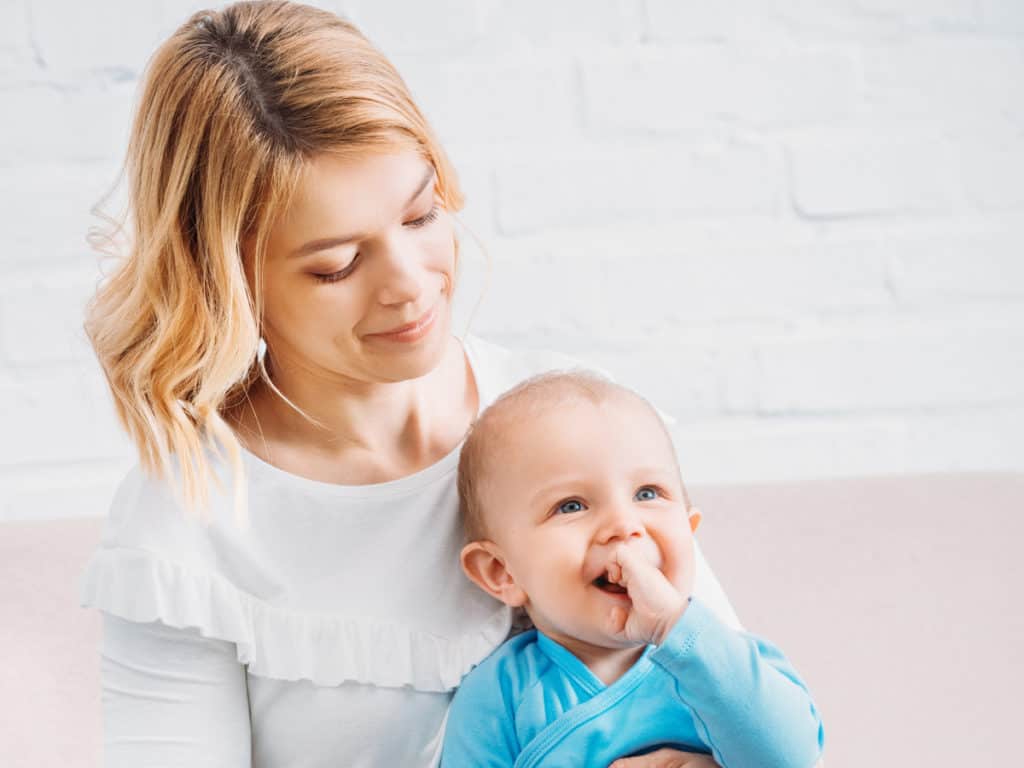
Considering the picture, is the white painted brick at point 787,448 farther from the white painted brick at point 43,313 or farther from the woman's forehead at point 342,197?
the woman's forehead at point 342,197

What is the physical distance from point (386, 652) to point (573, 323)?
736mm

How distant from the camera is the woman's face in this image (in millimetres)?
1042

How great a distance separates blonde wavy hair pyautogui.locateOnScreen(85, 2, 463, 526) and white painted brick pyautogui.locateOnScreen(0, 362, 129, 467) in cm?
67

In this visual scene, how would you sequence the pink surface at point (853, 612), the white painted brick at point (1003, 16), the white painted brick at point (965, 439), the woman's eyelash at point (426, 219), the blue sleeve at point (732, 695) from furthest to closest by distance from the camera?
the white painted brick at point (965, 439) < the white painted brick at point (1003, 16) < the pink surface at point (853, 612) < the woman's eyelash at point (426, 219) < the blue sleeve at point (732, 695)

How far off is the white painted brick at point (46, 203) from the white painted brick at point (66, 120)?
0.02 m

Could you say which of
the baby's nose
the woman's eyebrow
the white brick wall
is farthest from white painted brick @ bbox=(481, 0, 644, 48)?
the baby's nose

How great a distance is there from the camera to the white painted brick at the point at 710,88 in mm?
1763

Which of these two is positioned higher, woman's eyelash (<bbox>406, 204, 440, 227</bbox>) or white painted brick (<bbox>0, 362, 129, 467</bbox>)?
woman's eyelash (<bbox>406, 204, 440, 227</bbox>)

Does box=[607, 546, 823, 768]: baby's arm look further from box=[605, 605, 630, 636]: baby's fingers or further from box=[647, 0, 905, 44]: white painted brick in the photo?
box=[647, 0, 905, 44]: white painted brick

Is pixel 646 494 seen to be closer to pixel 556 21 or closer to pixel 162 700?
pixel 162 700

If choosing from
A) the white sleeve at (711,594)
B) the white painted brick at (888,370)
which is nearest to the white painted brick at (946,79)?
the white painted brick at (888,370)

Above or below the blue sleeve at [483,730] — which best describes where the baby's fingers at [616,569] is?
above

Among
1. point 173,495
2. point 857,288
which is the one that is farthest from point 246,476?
point 857,288

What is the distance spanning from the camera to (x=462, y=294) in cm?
183
